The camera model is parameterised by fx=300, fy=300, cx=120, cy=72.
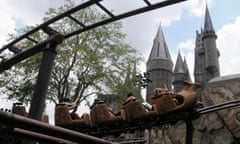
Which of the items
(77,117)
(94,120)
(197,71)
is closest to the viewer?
(94,120)

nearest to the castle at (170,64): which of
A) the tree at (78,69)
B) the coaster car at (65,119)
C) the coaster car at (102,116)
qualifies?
the tree at (78,69)

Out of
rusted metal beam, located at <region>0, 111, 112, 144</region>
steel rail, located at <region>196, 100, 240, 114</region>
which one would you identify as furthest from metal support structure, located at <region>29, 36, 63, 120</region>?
steel rail, located at <region>196, 100, 240, 114</region>

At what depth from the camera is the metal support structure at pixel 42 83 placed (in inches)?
99.0

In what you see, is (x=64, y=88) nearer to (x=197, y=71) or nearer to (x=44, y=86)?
(x=44, y=86)

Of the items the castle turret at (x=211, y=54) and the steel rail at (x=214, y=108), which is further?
the castle turret at (x=211, y=54)

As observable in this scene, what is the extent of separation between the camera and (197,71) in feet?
178

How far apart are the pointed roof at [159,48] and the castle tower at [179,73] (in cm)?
216

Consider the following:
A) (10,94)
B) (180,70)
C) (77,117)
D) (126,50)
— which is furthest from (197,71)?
(77,117)

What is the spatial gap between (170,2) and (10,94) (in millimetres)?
12196

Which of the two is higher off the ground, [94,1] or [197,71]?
[197,71]

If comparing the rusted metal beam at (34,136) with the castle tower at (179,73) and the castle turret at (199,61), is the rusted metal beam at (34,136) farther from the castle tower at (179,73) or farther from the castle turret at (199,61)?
the castle turret at (199,61)

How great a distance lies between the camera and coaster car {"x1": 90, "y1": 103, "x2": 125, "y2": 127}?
4.84 m

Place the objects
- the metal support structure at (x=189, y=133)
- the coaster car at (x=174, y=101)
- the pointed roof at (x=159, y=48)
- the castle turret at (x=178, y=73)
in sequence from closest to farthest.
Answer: the metal support structure at (x=189, y=133)
the coaster car at (x=174, y=101)
the castle turret at (x=178, y=73)
the pointed roof at (x=159, y=48)

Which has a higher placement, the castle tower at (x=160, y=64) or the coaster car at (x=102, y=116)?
the castle tower at (x=160, y=64)
